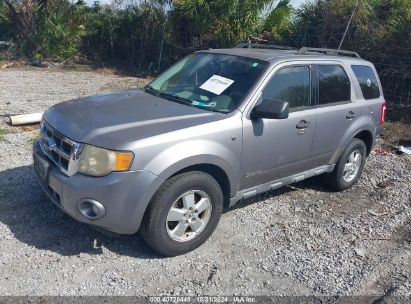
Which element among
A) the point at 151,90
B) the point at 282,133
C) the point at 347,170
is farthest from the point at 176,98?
the point at 347,170

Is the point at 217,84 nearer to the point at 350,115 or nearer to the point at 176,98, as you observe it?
the point at 176,98

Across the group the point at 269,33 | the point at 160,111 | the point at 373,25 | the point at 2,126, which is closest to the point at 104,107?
the point at 160,111

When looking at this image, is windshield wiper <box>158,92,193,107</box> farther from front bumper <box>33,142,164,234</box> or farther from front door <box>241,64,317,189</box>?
front bumper <box>33,142,164,234</box>

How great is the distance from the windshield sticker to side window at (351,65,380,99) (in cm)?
200

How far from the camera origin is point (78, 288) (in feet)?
10.9

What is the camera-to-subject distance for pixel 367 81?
5.59m

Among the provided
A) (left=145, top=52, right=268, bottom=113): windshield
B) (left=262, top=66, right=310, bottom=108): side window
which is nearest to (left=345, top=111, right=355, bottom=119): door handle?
(left=262, top=66, right=310, bottom=108): side window

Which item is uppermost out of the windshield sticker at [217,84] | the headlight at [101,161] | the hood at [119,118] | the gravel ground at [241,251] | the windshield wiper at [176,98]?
the windshield sticker at [217,84]

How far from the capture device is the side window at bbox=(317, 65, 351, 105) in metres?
4.86

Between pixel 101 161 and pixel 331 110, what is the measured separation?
2.78 meters

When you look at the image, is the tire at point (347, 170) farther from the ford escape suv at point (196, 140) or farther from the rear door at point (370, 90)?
the rear door at point (370, 90)

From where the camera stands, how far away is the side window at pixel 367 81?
5453mm

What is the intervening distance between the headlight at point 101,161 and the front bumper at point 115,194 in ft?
0.14

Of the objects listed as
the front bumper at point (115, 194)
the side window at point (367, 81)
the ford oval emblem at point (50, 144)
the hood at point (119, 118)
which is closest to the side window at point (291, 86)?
the hood at point (119, 118)
